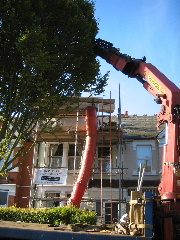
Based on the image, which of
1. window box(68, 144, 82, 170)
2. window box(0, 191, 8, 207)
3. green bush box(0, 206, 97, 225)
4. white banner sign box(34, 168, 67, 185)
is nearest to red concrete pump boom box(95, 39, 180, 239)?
green bush box(0, 206, 97, 225)

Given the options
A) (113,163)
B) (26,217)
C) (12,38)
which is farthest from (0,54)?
(113,163)

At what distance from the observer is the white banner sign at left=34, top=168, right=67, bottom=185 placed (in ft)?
55.2

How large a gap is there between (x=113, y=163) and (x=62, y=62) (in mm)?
10054

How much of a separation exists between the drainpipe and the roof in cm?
453

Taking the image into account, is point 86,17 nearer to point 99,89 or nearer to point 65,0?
point 65,0

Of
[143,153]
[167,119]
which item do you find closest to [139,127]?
[143,153]

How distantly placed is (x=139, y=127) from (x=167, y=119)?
14407mm

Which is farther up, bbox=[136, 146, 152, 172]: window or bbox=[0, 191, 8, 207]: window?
bbox=[136, 146, 152, 172]: window

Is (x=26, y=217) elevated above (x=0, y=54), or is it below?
below

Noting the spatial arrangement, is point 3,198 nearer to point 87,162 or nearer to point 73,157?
point 73,157

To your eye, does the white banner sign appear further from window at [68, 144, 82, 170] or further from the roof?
the roof

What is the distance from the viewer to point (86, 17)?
43.2ft

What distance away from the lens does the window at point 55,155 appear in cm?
→ 2025

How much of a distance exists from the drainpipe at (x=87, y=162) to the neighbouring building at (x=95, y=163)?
7.98 feet
